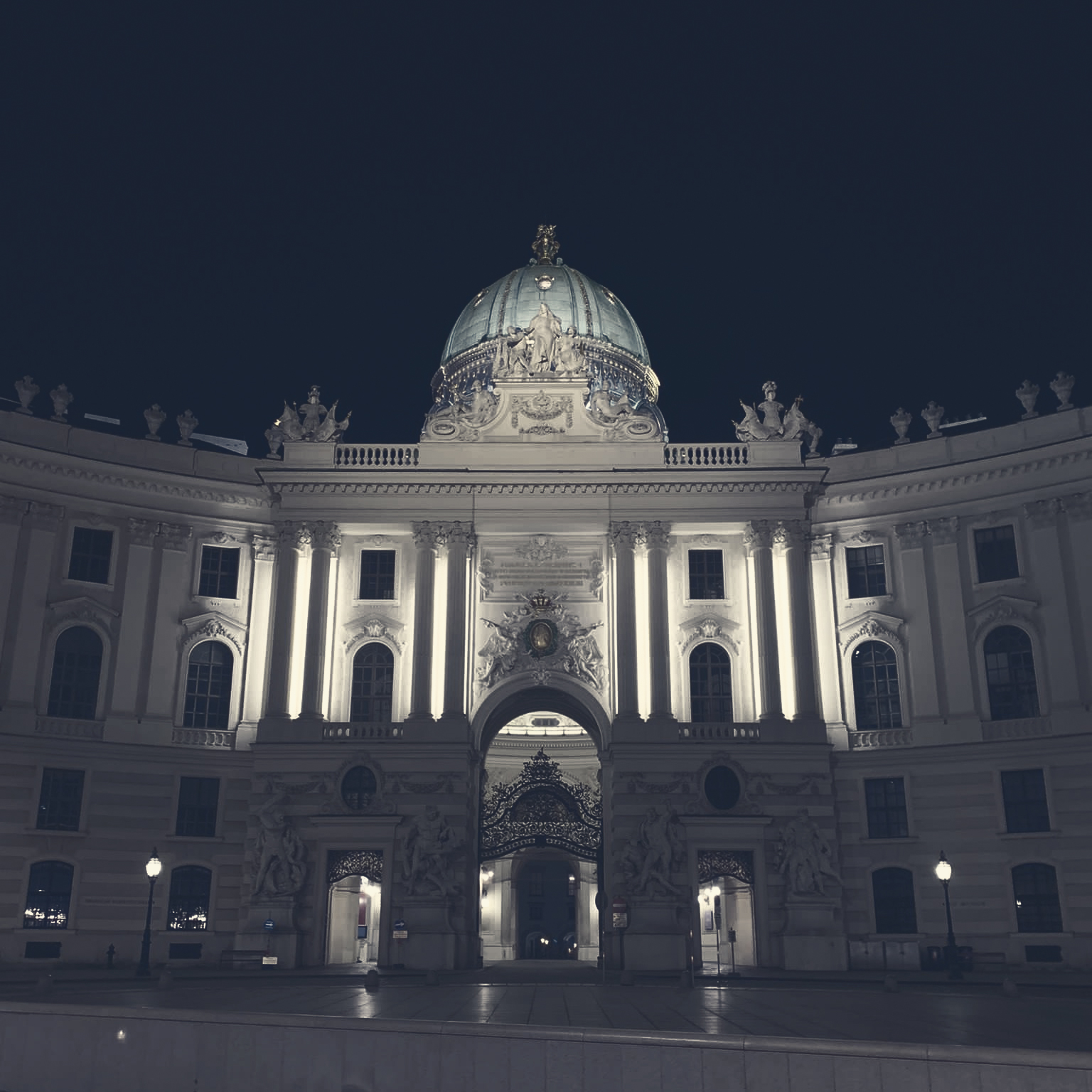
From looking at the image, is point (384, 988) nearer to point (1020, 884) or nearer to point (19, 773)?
point (19, 773)

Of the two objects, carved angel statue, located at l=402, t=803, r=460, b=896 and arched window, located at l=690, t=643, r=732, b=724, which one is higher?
arched window, located at l=690, t=643, r=732, b=724

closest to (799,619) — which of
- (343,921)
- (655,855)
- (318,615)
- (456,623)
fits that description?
(655,855)

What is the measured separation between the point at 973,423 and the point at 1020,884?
21077mm

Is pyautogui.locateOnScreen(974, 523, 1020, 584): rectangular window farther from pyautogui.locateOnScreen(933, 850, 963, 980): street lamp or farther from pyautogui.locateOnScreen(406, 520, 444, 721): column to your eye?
pyautogui.locateOnScreen(406, 520, 444, 721): column

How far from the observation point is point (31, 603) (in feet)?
156

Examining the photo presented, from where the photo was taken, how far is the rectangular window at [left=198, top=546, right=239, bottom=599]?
51281 mm

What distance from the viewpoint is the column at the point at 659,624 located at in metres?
47.6

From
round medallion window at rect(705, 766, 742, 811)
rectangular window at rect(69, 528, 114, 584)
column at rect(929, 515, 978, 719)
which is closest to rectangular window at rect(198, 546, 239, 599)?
rectangular window at rect(69, 528, 114, 584)

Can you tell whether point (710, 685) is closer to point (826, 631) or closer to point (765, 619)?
point (765, 619)

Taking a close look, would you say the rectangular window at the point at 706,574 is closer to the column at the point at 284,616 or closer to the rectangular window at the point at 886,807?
the rectangular window at the point at 886,807

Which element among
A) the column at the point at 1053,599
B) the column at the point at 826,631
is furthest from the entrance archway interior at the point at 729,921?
the column at the point at 1053,599

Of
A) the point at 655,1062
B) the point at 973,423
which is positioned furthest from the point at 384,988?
the point at 973,423

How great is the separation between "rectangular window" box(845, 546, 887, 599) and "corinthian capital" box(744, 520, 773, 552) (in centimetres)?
433

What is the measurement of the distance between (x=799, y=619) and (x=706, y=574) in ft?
14.6
